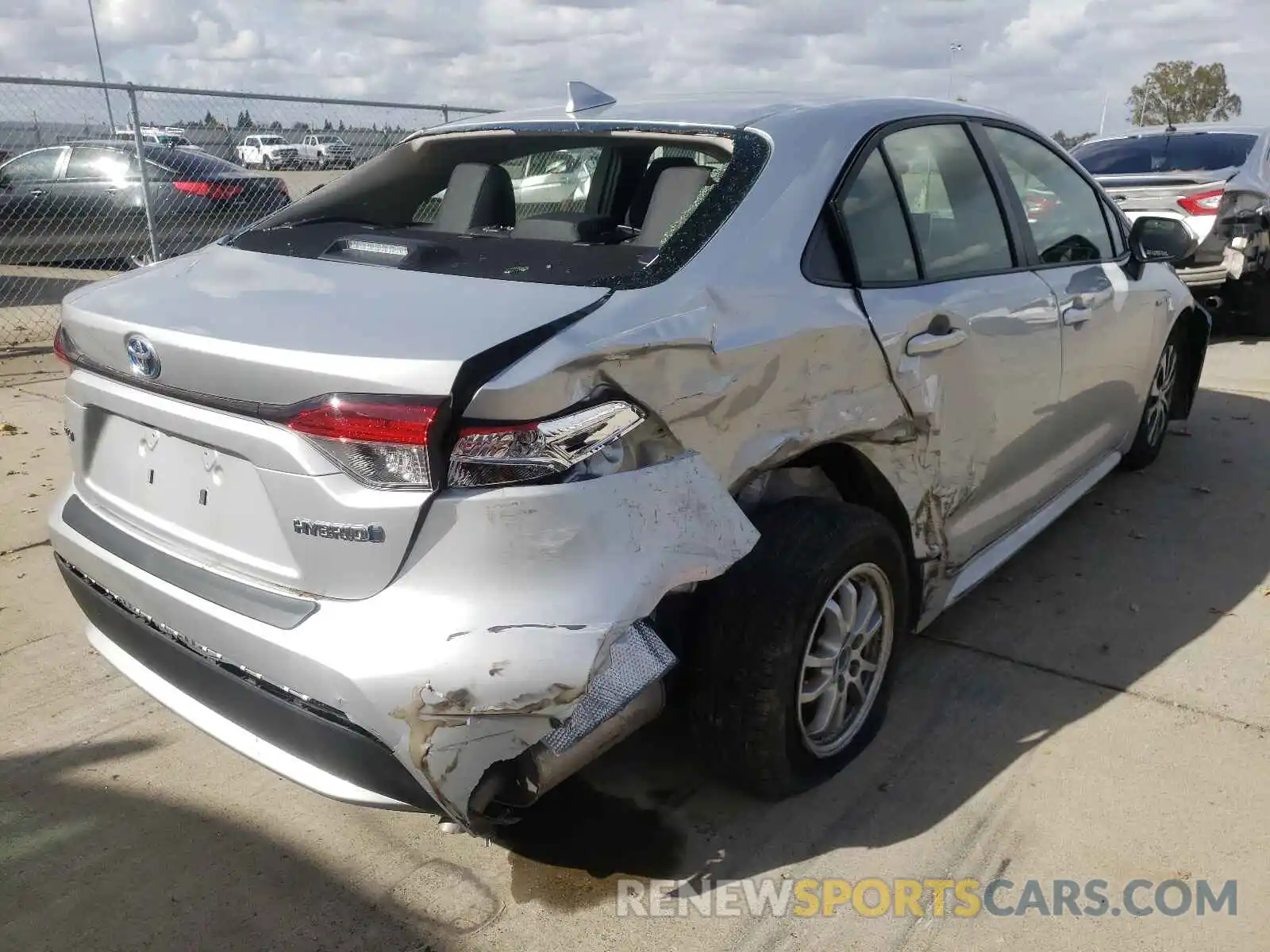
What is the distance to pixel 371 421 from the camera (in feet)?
5.98

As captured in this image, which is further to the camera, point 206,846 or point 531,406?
point 206,846

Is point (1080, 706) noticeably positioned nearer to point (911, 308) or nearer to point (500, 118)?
point (911, 308)

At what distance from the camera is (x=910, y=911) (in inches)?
90.2

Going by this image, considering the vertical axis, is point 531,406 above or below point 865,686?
above

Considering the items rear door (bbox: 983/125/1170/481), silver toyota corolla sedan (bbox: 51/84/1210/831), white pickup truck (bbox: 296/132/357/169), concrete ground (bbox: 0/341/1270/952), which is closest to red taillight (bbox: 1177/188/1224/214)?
rear door (bbox: 983/125/1170/481)

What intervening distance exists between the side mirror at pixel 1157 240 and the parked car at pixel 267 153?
8.57m

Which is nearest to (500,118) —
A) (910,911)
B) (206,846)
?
(206,846)

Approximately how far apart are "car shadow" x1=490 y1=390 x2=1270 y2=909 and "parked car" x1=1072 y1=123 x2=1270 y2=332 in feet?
11.6

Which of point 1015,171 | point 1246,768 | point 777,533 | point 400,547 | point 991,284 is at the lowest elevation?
point 1246,768

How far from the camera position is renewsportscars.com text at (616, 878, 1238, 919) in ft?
7.52

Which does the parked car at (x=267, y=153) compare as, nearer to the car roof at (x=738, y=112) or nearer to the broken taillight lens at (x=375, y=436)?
the car roof at (x=738, y=112)

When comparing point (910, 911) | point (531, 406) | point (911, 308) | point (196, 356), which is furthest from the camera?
point (911, 308)

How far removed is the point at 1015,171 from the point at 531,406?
7.78 feet

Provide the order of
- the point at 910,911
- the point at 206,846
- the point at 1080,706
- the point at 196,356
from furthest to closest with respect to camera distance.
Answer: the point at 1080,706 → the point at 206,846 → the point at 910,911 → the point at 196,356
